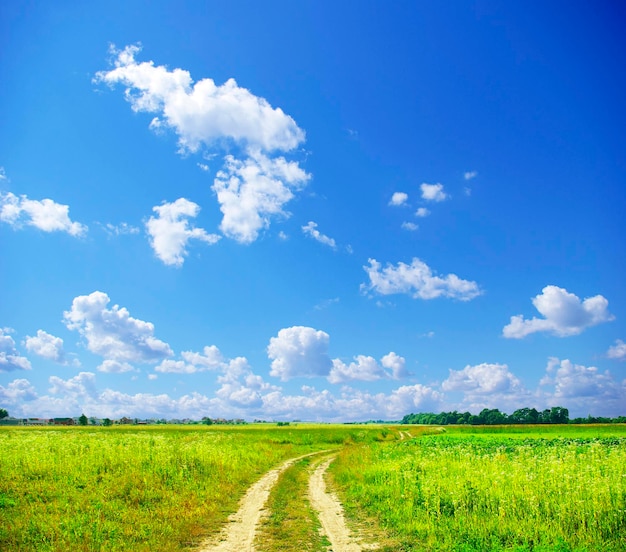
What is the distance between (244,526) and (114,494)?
6.79 m

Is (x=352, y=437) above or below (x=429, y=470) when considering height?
below

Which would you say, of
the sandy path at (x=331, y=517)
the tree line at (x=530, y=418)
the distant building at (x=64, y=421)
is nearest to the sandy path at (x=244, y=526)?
the sandy path at (x=331, y=517)

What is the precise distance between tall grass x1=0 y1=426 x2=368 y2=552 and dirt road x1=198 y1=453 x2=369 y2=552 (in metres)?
0.63

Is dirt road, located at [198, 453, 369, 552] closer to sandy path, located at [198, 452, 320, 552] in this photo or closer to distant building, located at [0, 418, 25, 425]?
sandy path, located at [198, 452, 320, 552]

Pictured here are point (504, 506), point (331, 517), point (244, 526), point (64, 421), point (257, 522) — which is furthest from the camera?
point (64, 421)

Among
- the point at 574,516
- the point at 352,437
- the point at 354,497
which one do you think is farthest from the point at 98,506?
the point at 352,437

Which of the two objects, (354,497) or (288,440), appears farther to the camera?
(288,440)

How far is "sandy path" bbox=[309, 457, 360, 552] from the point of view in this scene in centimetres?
1253

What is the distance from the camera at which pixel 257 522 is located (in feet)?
49.6

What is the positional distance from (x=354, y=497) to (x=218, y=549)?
29.3 feet

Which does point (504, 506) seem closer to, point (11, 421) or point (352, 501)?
point (352, 501)

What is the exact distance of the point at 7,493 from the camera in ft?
57.2

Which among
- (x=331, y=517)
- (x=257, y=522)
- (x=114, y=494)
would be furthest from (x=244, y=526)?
(x=114, y=494)

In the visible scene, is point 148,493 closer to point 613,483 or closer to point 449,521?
point 449,521
